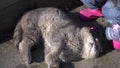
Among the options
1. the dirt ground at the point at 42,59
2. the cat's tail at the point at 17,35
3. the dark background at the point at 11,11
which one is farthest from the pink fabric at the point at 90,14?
the cat's tail at the point at 17,35

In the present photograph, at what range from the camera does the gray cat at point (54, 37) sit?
3537mm

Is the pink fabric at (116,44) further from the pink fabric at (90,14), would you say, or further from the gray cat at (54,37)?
the pink fabric at (90,14)

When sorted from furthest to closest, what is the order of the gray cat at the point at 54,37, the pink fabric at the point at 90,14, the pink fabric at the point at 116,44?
the pink fabric at the point at 90,14, the pink fabric at the point at 116,44, the gray cat at the point at 54,37

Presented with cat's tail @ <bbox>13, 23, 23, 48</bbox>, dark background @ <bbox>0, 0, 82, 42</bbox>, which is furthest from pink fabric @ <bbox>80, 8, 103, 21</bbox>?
cat's tail @ <bbox>13, 23, 23, 48</bbox>

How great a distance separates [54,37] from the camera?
142 inches

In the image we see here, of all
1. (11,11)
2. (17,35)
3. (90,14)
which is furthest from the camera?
(90,14)

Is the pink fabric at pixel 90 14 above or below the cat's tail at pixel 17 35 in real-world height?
above

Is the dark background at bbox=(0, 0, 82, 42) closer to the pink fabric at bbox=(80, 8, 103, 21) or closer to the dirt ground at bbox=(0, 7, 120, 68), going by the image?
the dirt ground at bbox=(0, 7, 120, 68)

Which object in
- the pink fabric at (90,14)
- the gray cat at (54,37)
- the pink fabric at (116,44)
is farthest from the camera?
the pink fabric at (90,14)

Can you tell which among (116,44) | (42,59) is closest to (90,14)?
(116,44)

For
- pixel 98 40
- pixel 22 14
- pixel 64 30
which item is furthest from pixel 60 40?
pixel 22 14

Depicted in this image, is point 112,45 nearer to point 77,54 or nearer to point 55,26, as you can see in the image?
point 77,54

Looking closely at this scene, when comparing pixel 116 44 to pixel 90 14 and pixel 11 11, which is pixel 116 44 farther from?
pixel 11 11

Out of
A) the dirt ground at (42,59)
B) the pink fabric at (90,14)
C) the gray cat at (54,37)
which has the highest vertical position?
the pink fabric at (90,14)
